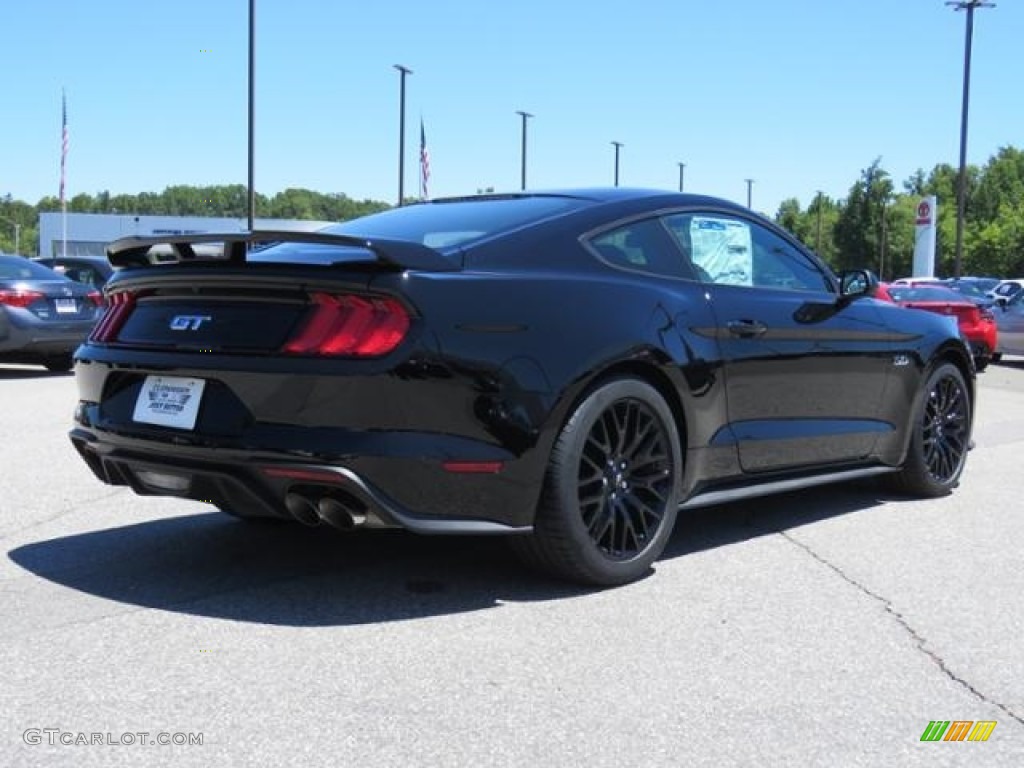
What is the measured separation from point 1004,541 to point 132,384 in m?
3.78

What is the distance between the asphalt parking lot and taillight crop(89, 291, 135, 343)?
0.88m

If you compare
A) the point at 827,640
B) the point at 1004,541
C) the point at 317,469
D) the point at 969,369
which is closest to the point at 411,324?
the point at 317,469

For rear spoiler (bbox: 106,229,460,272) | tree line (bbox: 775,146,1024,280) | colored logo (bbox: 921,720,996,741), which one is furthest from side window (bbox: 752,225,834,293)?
tree line (bbox: 775,146,1024,280)

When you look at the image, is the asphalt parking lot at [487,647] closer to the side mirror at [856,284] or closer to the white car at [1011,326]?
the side mirror at [856,284]

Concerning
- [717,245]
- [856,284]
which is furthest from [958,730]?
[856,284]

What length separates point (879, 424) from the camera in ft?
18.2

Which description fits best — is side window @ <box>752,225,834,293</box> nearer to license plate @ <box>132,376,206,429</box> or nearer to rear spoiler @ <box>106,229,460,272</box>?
rear spoiler @ <box>106,229,460,272</box>

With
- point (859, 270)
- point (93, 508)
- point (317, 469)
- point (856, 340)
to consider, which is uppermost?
point (859, 270)

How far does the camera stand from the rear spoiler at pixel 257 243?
3515 mm

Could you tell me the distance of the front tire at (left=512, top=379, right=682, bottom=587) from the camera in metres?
3.82

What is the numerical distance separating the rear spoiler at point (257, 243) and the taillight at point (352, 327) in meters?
0.16

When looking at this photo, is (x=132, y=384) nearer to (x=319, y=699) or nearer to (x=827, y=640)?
(x=319, y=699)

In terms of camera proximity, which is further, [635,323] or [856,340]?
[856,340]

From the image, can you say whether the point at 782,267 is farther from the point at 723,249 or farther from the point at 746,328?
the point at 746,328
